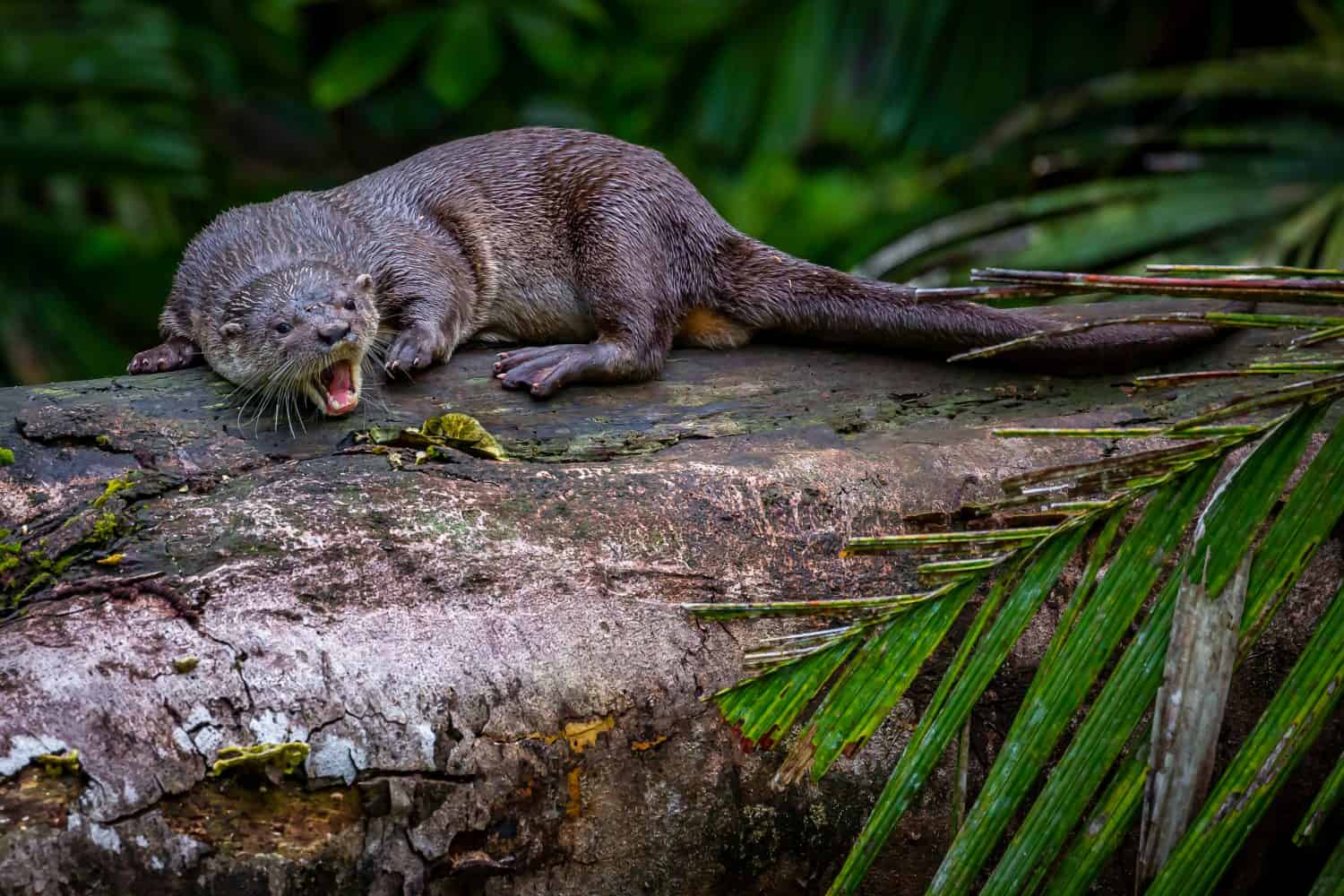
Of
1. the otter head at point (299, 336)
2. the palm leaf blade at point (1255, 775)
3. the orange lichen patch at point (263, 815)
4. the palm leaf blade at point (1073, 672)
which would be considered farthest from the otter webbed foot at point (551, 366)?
the palm leaf blade at point (1255, 775)

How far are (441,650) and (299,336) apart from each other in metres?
0.96

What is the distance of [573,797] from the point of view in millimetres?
1572

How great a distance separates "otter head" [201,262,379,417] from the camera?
7.45 feet

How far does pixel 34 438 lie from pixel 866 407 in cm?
139

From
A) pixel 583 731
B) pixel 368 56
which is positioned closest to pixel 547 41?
pixel 368 56

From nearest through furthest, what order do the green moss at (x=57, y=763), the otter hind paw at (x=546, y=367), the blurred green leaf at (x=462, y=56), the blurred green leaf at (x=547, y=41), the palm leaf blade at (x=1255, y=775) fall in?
1. the palm leaf blade at (x=1255, y=775)
2. the green moss at (x=57, y=763)
3. the otter hind paw at (x=546, y=367)
4. the blurred green leaf at (x=462, y=56)
5. the blurred green leaf at (x=547, y=41)

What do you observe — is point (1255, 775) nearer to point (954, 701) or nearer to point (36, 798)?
point (954, 701)

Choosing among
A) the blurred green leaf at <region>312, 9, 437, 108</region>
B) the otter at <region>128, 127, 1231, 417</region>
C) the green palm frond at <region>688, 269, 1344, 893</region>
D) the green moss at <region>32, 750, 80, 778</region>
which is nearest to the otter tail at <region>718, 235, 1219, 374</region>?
the otter at <region>128, 127, 1231, 417</region>

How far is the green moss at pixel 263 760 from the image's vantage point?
1441 mm

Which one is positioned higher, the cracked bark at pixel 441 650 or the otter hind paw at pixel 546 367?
the otter hind paw at pixel 546 367

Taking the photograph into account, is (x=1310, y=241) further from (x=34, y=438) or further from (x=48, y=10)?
(x=48, y=10)

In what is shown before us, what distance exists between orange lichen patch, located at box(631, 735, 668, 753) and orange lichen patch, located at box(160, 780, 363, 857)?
13.4 inches

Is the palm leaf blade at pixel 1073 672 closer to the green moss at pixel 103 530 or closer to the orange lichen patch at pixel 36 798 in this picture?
the orange lichen patch at pixel 36 798

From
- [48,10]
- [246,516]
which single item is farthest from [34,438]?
[48,10]
